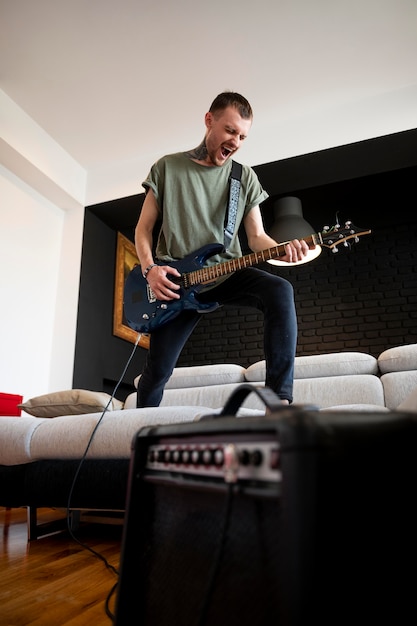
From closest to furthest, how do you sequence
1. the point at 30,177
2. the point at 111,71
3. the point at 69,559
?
the point at 69,559 < the point at 111,71 < the point at 30,177

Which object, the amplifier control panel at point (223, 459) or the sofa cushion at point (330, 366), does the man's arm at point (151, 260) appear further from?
the amplifier control panel at point (223, 459)

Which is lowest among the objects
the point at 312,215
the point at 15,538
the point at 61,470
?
the point at 15,538

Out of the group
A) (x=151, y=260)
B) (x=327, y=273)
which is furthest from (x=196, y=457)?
(x=327, y=273)

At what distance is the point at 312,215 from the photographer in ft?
13.9

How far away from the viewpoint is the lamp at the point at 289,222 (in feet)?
11.7

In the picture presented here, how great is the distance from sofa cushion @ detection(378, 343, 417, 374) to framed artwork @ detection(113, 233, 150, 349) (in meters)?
2.45

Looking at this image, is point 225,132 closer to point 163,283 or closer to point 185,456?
point 163,283

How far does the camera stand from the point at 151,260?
1697 mm

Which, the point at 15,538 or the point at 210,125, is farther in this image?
the point at 210,125

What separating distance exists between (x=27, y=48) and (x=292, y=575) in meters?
3.59

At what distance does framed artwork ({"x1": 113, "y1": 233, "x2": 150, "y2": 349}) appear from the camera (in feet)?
13.5

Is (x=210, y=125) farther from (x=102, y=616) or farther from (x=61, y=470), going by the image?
(x=102, y=616)

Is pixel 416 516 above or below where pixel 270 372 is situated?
below

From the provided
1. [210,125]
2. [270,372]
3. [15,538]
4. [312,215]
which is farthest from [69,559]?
[312,215]
